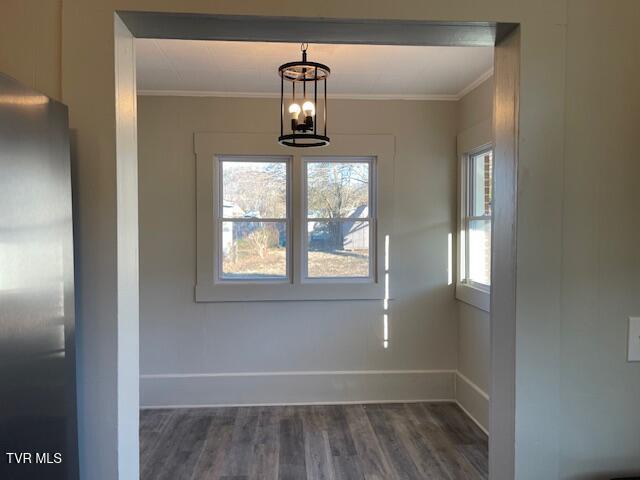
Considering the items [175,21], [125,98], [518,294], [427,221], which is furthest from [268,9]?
[427,221]

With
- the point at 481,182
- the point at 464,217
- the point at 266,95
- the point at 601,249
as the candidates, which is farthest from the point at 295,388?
the point at 601,249

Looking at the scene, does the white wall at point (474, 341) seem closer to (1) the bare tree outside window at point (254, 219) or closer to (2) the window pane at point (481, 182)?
(2) the window pane at point (481, 182)

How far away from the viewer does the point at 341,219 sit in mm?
3453

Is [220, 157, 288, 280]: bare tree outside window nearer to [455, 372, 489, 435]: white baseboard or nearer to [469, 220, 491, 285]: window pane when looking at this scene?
[469, 220, 491, 285]: window pane

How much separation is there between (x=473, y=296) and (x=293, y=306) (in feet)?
4.67

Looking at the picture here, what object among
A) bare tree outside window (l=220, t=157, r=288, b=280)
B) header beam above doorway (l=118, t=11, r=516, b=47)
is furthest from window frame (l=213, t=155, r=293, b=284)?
header beam above doorway (l=118, t=11, r=516, b=47)

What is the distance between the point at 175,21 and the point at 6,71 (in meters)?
0.38

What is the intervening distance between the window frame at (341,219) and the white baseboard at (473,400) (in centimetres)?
110

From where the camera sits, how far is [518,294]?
0.97 m

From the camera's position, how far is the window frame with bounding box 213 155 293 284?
11.0 feet

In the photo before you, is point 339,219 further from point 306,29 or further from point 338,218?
point 306,29

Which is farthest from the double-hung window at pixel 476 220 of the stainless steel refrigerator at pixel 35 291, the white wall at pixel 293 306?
the stainless steel refrigerator at pixel 35 291

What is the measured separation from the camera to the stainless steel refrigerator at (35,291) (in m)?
0.67

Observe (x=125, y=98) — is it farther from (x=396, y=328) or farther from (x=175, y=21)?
(x=396, y=328)
